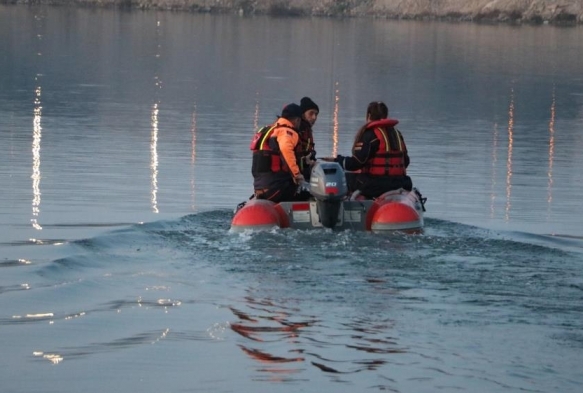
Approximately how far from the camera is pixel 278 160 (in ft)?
47.9

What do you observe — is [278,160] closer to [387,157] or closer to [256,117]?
[387,157]

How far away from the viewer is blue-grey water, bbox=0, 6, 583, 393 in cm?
936

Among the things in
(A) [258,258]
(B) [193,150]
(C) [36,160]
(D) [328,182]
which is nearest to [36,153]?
(C) [36,160]

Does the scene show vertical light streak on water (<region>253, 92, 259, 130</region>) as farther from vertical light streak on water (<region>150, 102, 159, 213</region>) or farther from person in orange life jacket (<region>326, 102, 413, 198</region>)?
person in orange life jacket (<region>326, 102, 413, 198</region>)

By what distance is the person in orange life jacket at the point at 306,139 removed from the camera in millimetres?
14836

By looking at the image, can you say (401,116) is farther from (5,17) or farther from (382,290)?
(5,17)

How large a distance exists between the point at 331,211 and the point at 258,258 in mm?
1422

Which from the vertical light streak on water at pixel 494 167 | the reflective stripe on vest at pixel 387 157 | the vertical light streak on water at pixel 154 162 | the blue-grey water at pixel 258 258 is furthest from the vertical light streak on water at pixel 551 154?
the vertical light streak on water at pixel 154 162

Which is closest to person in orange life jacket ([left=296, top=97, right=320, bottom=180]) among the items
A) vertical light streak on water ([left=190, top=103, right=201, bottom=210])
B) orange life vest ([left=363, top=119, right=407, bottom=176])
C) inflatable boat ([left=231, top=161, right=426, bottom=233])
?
inflatable boat ([left=231, top=161, right=426, bottom=233])

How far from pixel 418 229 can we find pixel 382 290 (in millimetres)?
2884

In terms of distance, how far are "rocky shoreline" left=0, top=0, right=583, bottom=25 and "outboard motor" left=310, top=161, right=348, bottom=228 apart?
7735 centimetres

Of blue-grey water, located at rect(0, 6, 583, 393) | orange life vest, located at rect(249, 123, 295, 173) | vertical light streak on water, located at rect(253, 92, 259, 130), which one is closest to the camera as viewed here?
blue-grey water, located at rect(0, 6, 583, 393)

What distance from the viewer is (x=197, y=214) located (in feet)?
50.8

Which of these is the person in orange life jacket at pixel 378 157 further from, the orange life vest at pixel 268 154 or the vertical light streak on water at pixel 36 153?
the vertical light streak on water at pixel 36 153
